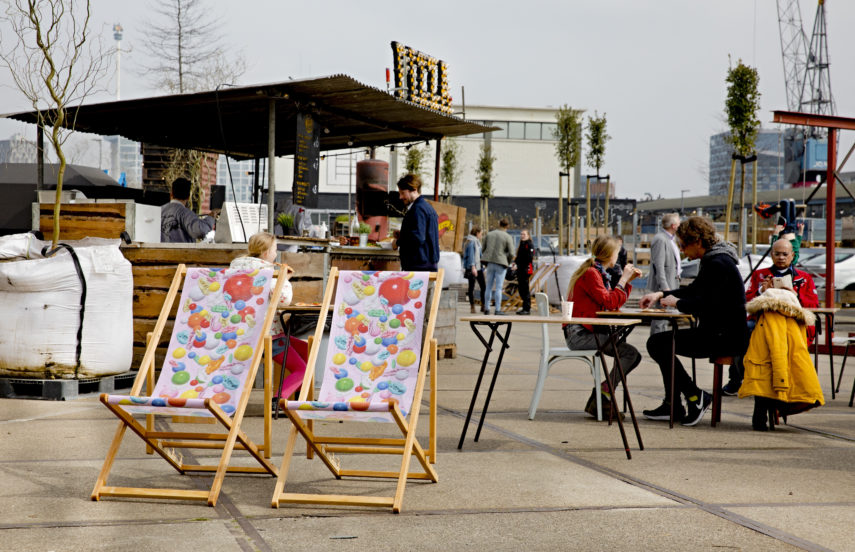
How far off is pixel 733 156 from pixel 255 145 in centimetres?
1050

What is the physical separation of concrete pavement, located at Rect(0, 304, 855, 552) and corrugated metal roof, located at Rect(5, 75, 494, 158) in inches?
157

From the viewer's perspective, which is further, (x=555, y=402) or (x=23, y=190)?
A: (x=23, y=190)

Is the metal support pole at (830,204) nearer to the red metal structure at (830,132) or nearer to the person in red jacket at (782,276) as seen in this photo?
the red metal structure at (830,132)

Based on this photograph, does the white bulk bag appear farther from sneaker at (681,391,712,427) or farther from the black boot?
the black boot

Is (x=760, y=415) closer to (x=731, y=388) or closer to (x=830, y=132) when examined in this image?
(x=731, y=388)

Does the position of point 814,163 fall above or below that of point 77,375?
above

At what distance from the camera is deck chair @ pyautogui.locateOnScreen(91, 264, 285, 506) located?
16.0ft

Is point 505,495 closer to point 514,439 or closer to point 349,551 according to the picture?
point 349,551

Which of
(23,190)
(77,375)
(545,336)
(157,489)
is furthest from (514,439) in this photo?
(23,190)

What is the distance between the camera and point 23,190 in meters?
15.3

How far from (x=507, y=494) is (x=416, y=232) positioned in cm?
432

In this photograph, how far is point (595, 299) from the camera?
281 inches

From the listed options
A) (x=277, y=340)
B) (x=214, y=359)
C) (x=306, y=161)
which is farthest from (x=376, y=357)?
(x=306, y=161)

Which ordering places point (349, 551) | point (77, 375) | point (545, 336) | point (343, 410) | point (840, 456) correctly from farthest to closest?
point (77, 375), point (545, 336), point (840, 456), point (343, 410), point (349, 551)
